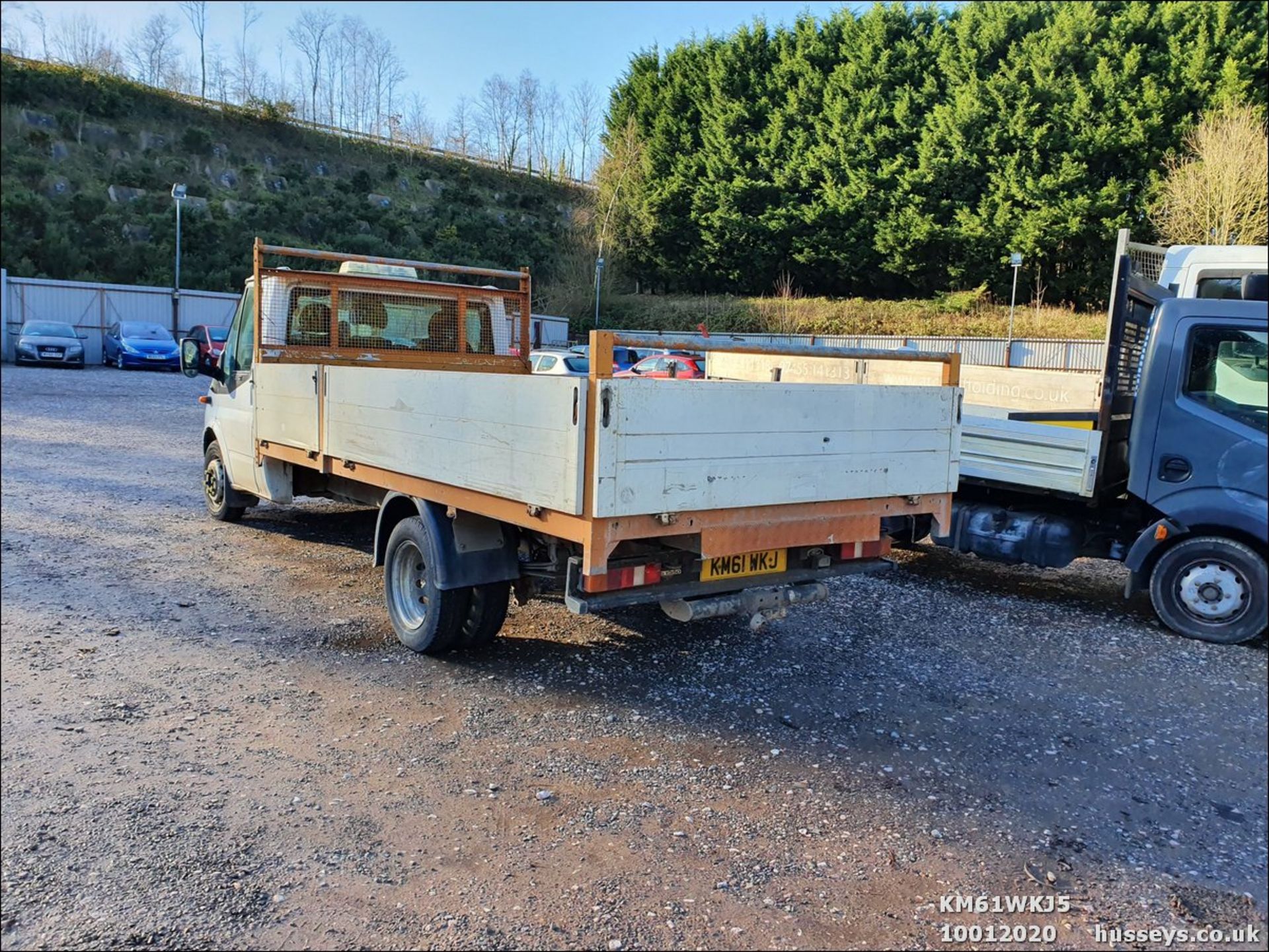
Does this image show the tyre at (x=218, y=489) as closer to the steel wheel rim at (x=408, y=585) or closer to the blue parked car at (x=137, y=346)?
the steel wheel rim at (x=408, y=585)

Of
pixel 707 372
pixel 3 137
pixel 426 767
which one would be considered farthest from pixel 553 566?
pixel 707 372

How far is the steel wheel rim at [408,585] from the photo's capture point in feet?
15.7

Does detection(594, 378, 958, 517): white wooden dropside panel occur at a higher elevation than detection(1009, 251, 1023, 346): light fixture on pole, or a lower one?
lower

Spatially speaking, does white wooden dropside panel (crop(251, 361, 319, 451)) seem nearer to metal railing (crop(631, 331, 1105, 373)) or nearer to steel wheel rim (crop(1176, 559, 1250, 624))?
steel wheel rim (crop(1176, 559, 1250, 624))

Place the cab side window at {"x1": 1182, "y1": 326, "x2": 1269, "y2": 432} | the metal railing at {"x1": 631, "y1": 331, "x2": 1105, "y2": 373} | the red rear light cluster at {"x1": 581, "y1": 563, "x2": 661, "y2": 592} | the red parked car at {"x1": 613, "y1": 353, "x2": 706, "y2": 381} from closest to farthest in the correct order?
the red rear light cluster at {"x1": 581, "y1": 563, "x2": 661, "y2": 592}, the cab side window at {"x1": 1182, "y1": 326, "x2": 1269, "y2": 432}, the red parked car at {"x1": 613, "y1": 353, "x2": 706, "y2": 381}, the metal railing at {"x1": 631, "y1": 331, "x2": 1105, "y2": 373}

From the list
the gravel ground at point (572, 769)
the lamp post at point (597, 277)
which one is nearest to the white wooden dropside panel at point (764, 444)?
the gravel ground at point (572, 769)

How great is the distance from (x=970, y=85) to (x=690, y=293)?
14247 mm

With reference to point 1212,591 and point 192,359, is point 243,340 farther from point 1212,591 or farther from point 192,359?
point 1212,591

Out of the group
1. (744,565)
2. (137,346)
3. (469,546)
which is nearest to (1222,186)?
(744,565)

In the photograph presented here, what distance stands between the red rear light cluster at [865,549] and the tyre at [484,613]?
5.94 feet

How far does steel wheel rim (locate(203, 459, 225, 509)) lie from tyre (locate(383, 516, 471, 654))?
335cm

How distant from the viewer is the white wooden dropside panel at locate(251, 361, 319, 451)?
5492 millimetres

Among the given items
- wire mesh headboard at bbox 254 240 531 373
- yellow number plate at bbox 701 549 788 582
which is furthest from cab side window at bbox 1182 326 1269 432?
wire mesh headboard at bbox 254 240 531 373

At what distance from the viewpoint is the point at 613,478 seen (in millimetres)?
3393
